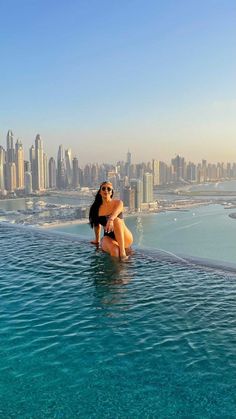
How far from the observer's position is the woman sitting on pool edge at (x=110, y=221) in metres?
3.62

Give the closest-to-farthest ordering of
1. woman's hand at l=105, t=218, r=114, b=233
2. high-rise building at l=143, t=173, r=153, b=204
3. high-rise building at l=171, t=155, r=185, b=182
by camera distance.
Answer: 1. woman's hand at l=105, t=218, r=114, b=233
2. high-rise building at l=143, t=173, r=153, b=204
3. high-rise building at l=171, t=155, r=185, b=182

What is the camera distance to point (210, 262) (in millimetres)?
3479

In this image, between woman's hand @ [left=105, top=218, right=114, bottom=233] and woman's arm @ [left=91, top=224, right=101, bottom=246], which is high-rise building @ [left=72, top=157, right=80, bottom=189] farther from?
woman's hand @ [left=105, top=218, right=114, bottom=233]

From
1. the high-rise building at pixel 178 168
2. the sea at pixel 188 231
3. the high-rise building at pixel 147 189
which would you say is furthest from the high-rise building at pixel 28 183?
the high-rise building at pixel 178 168

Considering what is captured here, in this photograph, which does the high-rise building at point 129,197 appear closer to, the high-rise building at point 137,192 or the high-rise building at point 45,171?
the high-rise building at point 137,192

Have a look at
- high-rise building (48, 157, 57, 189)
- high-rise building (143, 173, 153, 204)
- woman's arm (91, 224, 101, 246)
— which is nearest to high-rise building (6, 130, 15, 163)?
high-rise building (48, 157, 57, 189)

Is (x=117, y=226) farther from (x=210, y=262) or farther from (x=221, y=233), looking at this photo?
(x=221, y=233)

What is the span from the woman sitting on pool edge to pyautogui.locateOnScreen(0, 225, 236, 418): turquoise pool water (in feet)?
1.23

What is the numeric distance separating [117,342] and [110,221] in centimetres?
171

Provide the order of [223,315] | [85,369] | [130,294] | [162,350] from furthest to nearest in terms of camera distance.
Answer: [130,294] < [223,315] < [162,350] < [85,369]

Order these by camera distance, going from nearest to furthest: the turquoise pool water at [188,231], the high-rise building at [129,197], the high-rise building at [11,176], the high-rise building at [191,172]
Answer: the turquoise pool water at [188,231]
the high-rise building at [129,197]
the high-rise building at [11,176]
the high-rise building at [191,172]

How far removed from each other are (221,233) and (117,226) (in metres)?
24.3

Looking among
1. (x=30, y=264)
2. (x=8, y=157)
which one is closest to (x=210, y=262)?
(x=30, y=264)

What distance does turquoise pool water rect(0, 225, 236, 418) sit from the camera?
146 centimetres
